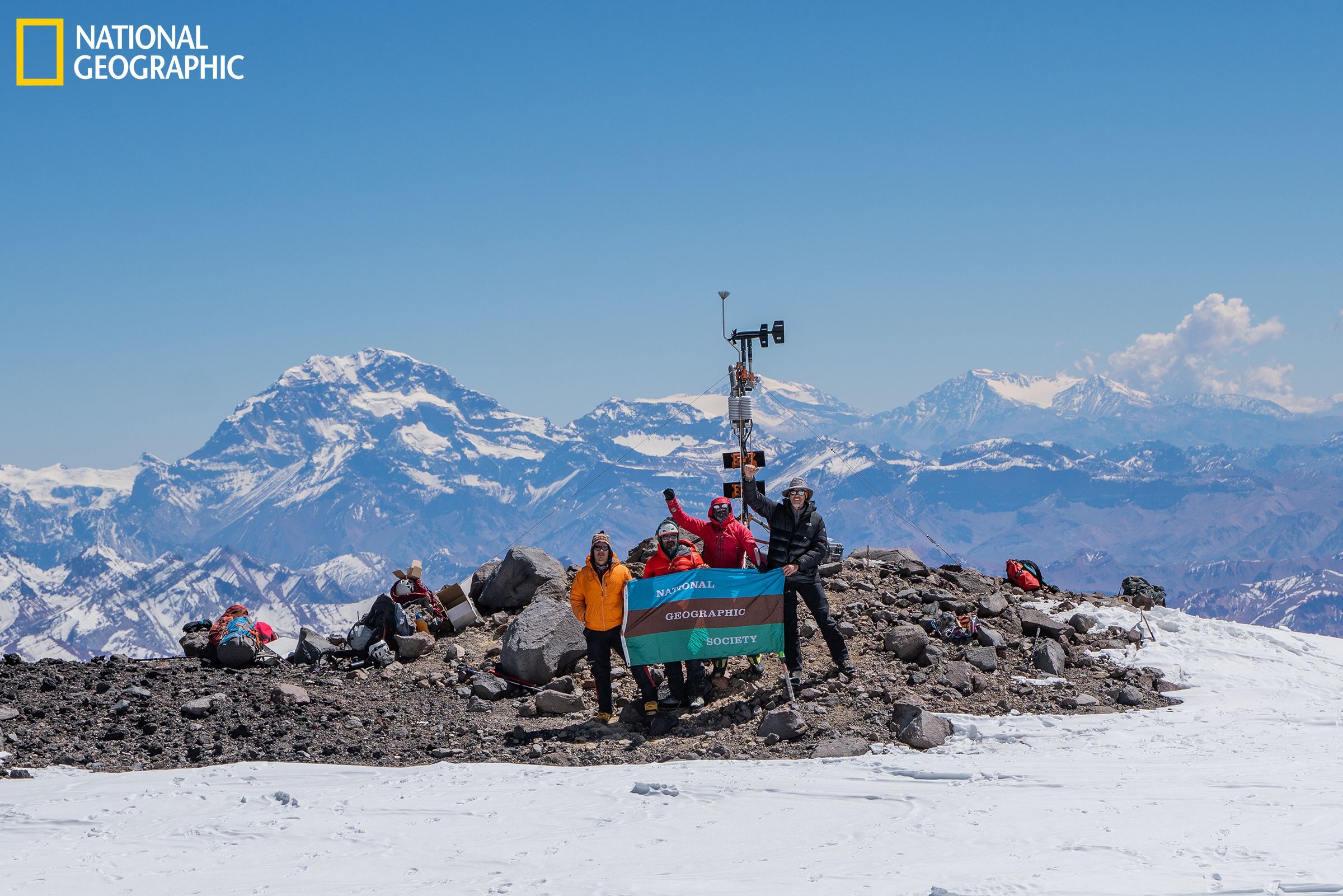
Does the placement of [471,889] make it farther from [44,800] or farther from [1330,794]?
[1330,794]

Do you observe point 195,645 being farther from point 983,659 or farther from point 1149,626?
point 1149,626

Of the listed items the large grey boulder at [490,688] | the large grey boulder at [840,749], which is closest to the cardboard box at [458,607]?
the large grey boulder at [490,688]

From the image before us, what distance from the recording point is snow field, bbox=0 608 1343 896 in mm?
7441

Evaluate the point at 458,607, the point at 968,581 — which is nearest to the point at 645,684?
the point at 458,607

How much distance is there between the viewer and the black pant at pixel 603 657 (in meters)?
12.1

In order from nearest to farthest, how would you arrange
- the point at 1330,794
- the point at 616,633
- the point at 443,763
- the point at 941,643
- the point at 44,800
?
the point at 1330,794, the point at 44,800, the point at 443,763, the point at 616,633, the point at 941,643

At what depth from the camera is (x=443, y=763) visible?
1119cm

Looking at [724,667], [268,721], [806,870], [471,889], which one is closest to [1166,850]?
[806,870]

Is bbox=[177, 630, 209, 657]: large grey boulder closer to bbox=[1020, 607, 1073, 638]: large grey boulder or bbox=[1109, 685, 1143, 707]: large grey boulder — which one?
bbox=[1020, 607, 1073, 638]: large grey boulder

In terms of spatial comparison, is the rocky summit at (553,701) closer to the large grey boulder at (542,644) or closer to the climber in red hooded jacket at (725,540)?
the large grey boulder at (542,644)

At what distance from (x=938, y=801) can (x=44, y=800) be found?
28.4ft

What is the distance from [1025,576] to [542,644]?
956 cm

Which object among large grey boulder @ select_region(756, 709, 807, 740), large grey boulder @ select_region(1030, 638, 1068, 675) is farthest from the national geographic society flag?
large grey boulder @ select_region(1030, 638, 1068, 675)

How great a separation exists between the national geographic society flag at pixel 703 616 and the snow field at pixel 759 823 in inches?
72.8
